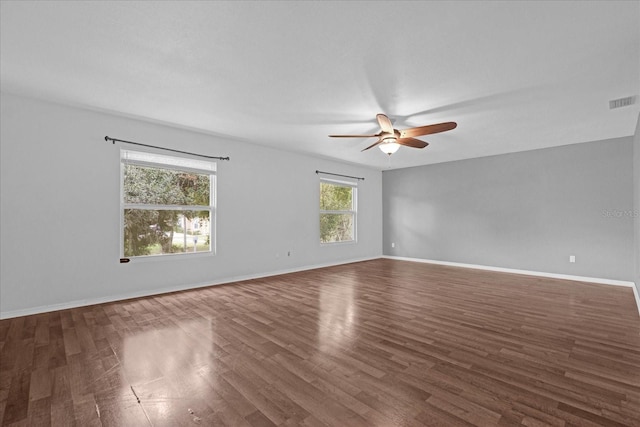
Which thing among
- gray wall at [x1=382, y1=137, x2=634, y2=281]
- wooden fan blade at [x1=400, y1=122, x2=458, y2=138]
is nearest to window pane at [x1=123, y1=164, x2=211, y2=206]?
wooden fan blade at [x1=400, y1=122, x2=458, y2=138]

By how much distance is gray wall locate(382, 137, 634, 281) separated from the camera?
16.3 feet

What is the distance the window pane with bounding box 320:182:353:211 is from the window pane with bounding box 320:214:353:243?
201 millimetres

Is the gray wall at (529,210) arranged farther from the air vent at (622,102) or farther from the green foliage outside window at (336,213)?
the air vent at (622,102)

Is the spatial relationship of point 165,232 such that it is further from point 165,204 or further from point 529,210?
point 529,210

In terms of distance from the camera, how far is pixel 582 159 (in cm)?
525

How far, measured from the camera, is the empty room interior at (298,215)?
73.2 inches

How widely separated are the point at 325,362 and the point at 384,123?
2.64 metres

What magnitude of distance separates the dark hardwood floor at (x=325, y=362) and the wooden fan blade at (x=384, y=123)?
2.22 m

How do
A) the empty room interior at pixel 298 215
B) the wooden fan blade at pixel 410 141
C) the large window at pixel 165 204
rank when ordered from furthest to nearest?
the large window at pixel 165 204 < the wooden fan blade at pixel 410 141 < the empty room interior at pixel 298 215

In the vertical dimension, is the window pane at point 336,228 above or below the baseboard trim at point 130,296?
above

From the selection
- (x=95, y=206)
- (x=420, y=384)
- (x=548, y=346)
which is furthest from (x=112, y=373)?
(x=548, y=346)

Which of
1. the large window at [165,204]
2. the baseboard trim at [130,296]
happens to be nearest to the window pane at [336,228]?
the baseboard trim at [130,296]

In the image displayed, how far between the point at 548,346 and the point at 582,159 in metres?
4.49

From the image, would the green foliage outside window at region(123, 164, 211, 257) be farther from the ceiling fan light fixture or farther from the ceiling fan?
the ceiling fan light fixture
